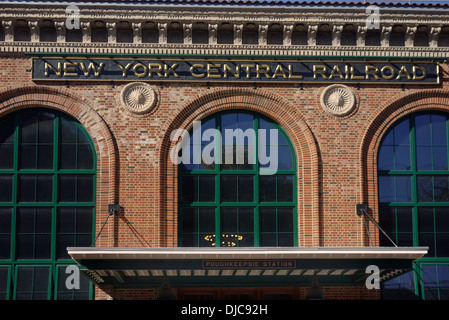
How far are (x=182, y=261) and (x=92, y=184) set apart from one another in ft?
15.0

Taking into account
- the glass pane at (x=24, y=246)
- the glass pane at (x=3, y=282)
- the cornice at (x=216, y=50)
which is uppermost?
the cornice at (x=216, y=50)

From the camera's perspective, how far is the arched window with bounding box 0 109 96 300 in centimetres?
2080

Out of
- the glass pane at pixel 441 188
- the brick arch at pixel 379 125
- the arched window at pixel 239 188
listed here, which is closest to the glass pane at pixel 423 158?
the glass pane at pixel 441 188

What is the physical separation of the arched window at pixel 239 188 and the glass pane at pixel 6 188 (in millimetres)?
4918

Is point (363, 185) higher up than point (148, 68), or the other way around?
point (148, 68)

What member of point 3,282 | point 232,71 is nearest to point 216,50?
point 232,71

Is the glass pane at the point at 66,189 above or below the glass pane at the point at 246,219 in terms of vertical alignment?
above

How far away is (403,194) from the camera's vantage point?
861 inches

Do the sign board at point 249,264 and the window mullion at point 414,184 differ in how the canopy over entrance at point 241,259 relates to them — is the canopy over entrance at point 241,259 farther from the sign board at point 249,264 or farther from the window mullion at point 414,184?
the window mullion at point 414,184

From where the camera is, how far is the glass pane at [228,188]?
21.5 metres

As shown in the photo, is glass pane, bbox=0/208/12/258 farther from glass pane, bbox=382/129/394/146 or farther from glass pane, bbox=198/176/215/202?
glass pane, bbox=382/129/394/146

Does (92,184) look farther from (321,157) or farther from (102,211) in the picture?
(321,157)
